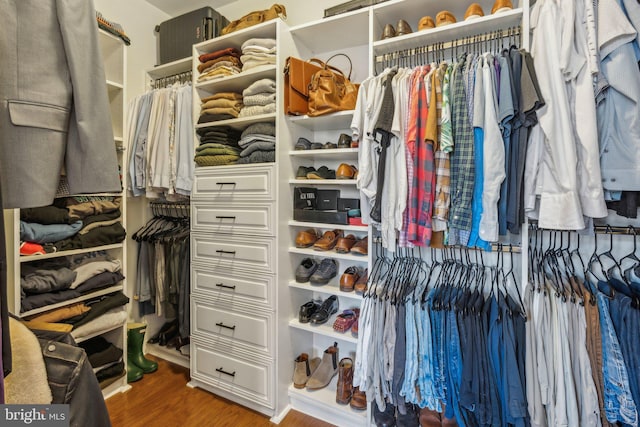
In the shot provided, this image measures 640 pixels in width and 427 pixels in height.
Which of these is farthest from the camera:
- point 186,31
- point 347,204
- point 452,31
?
point 186,31

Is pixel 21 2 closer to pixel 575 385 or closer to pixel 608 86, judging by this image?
pixel 608 86

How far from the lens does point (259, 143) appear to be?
184cm

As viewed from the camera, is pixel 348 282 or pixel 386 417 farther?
pixel 348 282

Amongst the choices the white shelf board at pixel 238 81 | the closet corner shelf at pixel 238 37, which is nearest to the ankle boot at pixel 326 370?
the white shelf board at pixel 238 81

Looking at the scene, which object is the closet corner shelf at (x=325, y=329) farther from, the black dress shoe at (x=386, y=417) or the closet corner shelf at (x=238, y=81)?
the closet corner shelf at (x=238, y=81)

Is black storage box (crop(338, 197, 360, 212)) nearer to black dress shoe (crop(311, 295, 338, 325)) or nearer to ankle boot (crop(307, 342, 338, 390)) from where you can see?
black dress shoe (crop(311, 295, 338, 325))

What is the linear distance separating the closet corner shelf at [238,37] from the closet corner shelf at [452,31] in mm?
651

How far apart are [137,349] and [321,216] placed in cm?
167

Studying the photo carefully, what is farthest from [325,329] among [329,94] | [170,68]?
[170,68]

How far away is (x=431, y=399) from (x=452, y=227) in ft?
2.52

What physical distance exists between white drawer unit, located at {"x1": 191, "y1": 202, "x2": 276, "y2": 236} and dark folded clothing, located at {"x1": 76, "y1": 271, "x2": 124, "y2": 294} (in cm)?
54

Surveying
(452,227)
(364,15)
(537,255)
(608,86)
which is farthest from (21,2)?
(537,255)

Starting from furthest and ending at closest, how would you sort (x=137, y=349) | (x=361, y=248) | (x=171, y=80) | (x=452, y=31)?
(x=171, y=80)
(x=137, y=349)
(x=361, y=248)
(x=452, y=31)

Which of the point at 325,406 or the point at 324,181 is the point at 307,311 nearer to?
the point at 325,406
